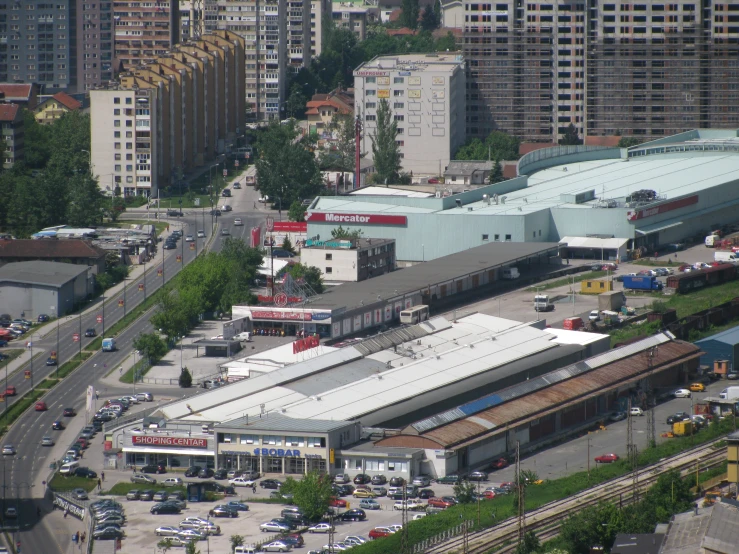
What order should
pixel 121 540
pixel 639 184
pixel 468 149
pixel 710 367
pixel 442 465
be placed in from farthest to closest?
pixel 468 149 → pixel 639 184 → pixel 710 367 → pixel 442 465 → pixel 121 540

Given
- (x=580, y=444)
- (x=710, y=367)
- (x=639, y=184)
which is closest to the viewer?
(x=580, y=444)

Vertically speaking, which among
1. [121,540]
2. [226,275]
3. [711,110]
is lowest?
[121,540]

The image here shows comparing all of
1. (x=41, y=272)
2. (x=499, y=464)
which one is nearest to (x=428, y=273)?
(x=41, y=272)

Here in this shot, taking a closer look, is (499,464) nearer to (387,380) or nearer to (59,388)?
(387,380)

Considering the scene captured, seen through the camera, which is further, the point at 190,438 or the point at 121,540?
the point at 190,438

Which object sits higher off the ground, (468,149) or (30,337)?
(468,149)

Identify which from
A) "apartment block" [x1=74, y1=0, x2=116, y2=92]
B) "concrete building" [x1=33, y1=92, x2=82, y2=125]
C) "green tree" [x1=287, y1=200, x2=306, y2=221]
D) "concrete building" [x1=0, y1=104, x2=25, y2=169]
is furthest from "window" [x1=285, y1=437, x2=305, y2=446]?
"apartment block" [x1=74, y1=0, x2=116, y2=92]

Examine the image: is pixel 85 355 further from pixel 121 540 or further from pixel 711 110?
pixel 711 110

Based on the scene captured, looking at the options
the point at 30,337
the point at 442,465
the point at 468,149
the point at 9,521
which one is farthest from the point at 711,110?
the point at 9,521
